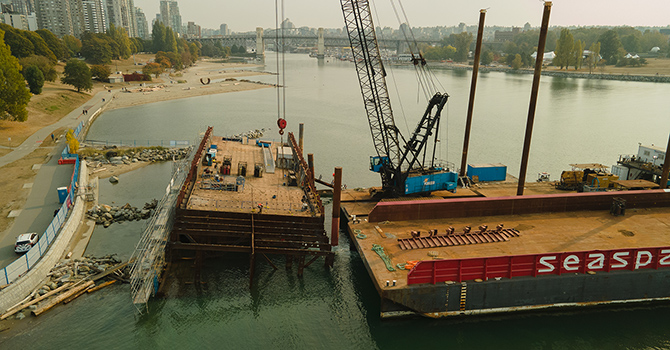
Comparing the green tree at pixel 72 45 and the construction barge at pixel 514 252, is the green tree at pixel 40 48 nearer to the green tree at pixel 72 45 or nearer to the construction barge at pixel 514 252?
the green tree at pixel 72 45

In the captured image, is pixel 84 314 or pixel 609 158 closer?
pixel 84 314

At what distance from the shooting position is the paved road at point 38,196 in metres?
28.3

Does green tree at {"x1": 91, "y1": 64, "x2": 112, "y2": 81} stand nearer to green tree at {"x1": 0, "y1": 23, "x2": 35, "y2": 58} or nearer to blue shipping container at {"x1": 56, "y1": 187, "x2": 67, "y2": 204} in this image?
green tree at {"x1": 0, "y1": 23, "x2": 35, "y2": 58}

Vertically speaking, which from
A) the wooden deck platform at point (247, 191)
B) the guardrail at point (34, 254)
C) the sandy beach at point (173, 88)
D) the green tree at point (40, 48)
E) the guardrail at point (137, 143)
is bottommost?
the guardrail at point (137, 143)

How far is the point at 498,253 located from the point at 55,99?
8940cm

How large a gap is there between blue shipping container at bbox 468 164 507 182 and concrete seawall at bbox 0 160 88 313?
106 feet

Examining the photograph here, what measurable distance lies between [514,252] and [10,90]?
64499 mm

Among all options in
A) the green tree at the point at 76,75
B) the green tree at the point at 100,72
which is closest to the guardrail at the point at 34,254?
the green tree at the point at 76,75

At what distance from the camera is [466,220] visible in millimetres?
29156

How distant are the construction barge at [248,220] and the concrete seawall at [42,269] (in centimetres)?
649

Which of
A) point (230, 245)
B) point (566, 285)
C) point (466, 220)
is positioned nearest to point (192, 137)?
point (230, 245)

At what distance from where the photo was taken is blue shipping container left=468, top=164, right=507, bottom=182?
135 ft

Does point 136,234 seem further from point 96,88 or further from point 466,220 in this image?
point 96,88

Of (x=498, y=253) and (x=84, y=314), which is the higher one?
(x=498, y=253)
